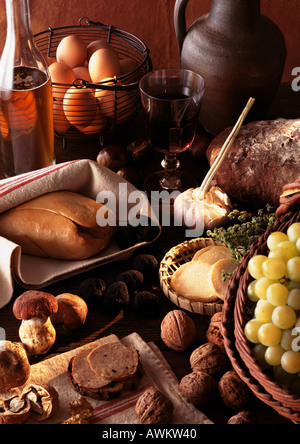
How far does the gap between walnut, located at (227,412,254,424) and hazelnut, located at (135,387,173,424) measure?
0.29ft

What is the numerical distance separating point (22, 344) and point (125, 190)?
42cm

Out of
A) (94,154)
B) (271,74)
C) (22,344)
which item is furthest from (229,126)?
(22,344)

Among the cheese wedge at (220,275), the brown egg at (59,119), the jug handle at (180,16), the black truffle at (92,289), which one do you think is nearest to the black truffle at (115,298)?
the black truffle at (92,289)

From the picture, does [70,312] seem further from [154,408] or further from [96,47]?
[96,47]

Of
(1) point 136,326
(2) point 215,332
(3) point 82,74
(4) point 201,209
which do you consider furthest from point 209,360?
(3) point 82,74

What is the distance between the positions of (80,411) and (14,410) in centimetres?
9

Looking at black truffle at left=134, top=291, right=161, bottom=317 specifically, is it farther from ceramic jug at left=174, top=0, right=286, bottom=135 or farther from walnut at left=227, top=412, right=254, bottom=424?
ceramic jug at left=174, top=0, right=286, bottom=135

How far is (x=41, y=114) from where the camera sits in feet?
4.05

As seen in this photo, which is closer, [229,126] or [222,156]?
[222,156]

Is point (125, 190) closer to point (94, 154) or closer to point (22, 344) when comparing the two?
point (94, 154)

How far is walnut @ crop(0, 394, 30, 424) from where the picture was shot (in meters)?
0.82

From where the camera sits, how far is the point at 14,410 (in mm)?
834
